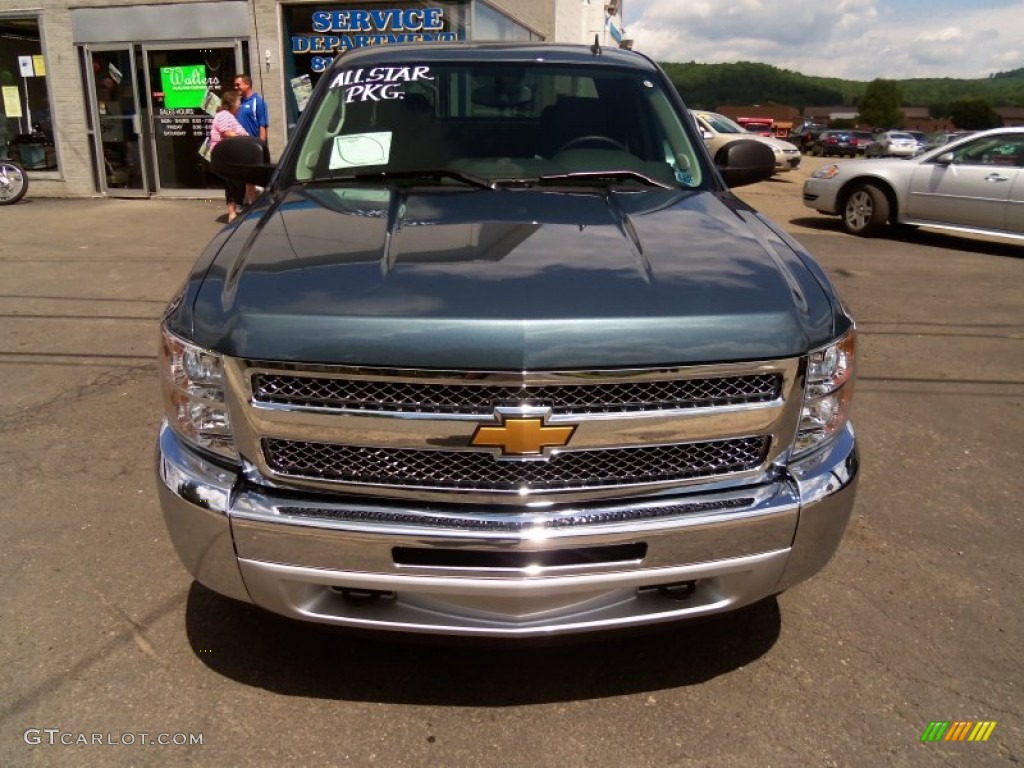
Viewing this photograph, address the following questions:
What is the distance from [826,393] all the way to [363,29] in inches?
481

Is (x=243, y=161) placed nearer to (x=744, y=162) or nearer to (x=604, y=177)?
(x=604, y=177)

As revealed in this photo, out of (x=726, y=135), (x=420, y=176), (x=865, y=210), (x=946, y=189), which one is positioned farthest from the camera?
(x=726, y=135)

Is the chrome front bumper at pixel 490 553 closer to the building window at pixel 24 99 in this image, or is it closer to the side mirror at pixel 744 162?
the side mirror at pixel 744 162

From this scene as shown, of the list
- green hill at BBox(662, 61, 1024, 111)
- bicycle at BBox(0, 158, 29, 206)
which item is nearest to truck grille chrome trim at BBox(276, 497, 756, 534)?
bicycle at BBox(0, 158, 29, 206)

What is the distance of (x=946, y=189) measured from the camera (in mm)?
10719

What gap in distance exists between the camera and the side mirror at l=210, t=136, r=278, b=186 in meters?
3.78

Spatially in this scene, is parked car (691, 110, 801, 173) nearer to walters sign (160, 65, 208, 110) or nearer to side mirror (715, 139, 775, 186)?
walters sign (160, 65, 208, 110)

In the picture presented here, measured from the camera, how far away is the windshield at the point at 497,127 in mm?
3418

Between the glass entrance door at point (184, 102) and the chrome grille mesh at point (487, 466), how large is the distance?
12.2 metres

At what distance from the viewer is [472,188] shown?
3.18m

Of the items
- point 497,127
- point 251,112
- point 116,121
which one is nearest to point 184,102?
point 116,121

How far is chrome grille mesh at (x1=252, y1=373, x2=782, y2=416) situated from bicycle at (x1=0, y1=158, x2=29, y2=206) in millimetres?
13341

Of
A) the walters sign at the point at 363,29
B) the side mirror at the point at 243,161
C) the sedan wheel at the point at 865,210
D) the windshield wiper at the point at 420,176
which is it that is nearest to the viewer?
the windshield wiper at the point at 420,176

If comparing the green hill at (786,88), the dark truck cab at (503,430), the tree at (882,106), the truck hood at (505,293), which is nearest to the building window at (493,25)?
the truck hood at (505,293)
